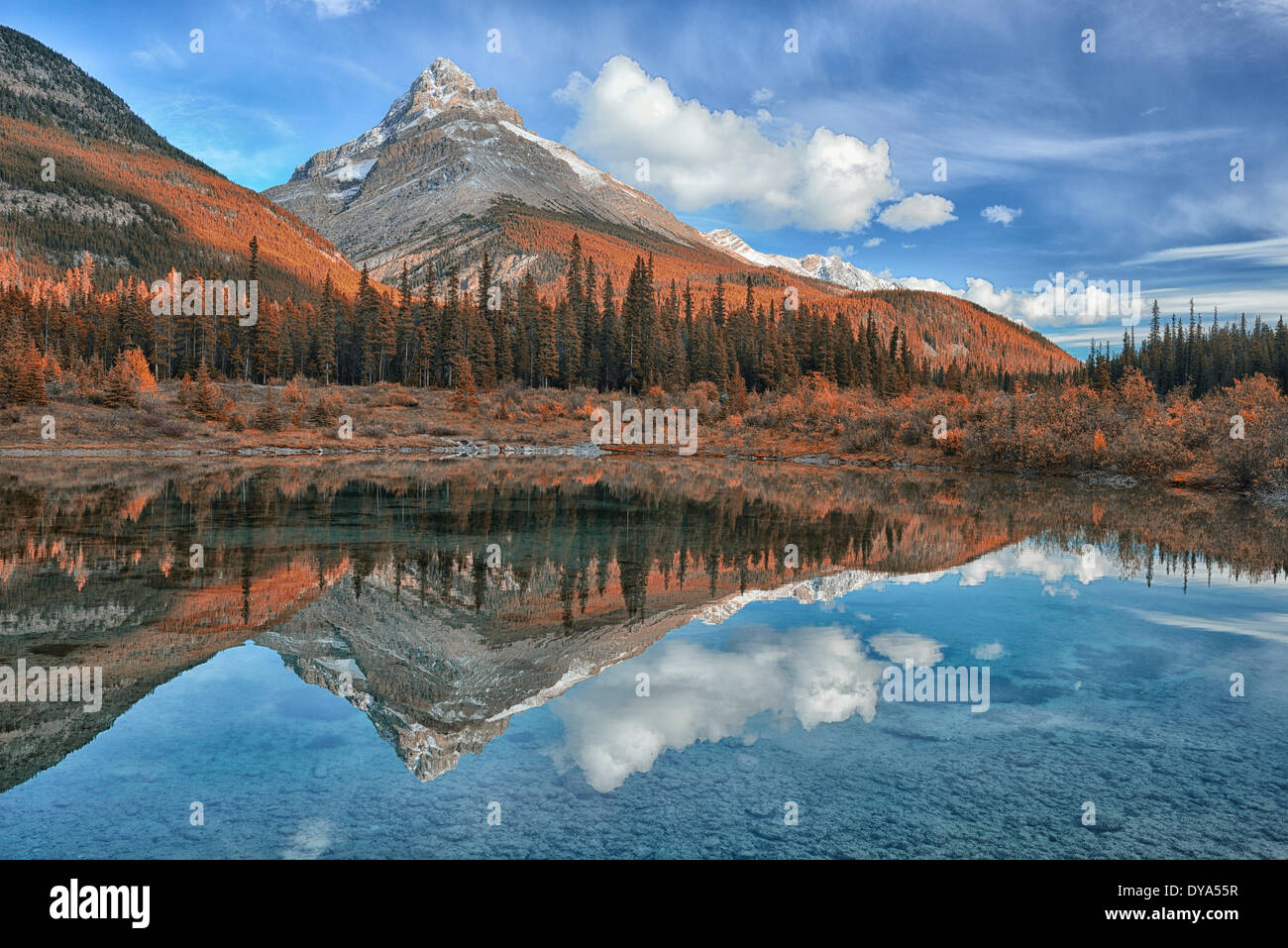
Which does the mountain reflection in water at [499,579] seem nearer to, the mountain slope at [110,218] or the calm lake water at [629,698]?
the calm lake water at [629,698]

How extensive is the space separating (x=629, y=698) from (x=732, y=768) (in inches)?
77.4

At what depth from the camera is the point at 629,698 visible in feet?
27.7

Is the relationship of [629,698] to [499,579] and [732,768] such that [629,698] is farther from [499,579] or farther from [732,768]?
[499,579]

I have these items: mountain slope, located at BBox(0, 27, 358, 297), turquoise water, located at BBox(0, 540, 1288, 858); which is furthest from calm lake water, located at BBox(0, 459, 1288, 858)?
mountain slope, located at BBox(0, 27, 358, 297)

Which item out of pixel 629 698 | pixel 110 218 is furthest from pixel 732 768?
pixel 110 218

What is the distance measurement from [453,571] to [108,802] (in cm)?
919

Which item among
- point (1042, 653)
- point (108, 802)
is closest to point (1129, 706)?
point (1042, 653)

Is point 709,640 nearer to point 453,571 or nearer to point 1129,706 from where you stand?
point 1129,706

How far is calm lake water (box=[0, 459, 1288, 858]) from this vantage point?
18.6 feet

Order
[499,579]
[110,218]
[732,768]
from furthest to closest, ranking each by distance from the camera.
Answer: [110,218], [499,579], [732,768]

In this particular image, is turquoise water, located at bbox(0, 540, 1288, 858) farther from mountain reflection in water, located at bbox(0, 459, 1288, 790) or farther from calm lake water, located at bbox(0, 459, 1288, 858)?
mountain reflection in water, located at bbox(0, 459, 1288, 790)

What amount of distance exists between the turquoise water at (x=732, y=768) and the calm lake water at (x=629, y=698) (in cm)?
4

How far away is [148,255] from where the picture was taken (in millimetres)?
161125

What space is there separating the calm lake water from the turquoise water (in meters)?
0.04
